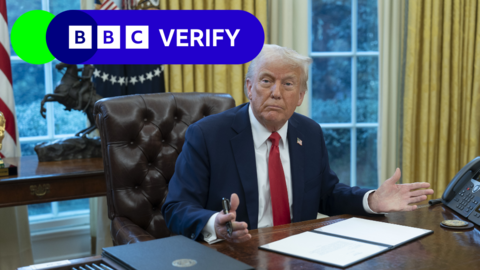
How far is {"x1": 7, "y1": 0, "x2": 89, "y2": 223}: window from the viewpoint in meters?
3.13

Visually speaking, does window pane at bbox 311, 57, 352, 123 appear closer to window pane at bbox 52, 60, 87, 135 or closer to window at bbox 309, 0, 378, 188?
window at bbox 309, 0, 378, 188

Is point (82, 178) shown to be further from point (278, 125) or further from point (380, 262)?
point (380, 262)

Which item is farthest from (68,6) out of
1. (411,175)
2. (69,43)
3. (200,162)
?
(411,175)

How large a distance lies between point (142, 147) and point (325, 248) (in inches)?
44.8

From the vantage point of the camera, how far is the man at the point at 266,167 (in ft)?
5.18

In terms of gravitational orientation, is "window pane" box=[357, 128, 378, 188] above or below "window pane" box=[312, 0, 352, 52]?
below

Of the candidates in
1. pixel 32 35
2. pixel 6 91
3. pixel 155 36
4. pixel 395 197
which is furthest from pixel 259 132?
pixel 32 35

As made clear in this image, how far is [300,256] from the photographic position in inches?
42.5

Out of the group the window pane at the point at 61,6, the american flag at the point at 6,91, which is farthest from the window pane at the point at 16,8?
the american flag at the point at 6,91

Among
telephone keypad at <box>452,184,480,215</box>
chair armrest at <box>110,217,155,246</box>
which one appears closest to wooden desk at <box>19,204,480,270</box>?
telephone keypad at <box>452,184,480,215</box>

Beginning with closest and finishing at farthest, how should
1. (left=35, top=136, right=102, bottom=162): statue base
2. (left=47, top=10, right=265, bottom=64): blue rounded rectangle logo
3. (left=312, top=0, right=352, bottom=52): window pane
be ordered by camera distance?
(left=35, top=136, right=102, bottom=162): statue base, (left=47, top=10, right=265, bottom=64): blue rounded rectangle logo, (left=312, top=0, right=352, bottom=52): window pane

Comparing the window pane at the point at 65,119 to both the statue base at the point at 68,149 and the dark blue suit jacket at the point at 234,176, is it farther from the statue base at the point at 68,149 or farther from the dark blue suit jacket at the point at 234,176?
the dark blue suit jacket at the point at 234,176

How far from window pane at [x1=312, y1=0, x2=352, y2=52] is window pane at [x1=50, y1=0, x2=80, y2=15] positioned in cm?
183

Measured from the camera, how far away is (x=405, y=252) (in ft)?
3.67
